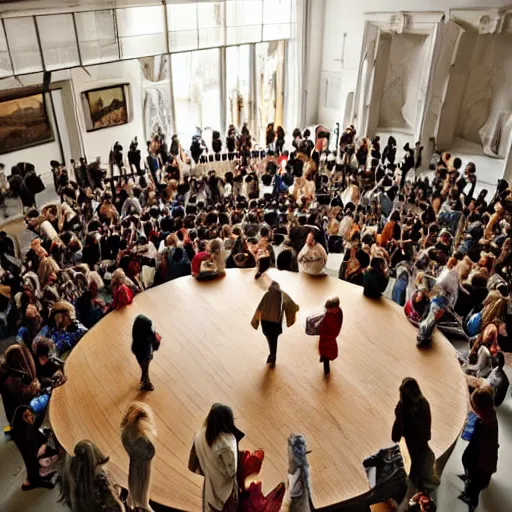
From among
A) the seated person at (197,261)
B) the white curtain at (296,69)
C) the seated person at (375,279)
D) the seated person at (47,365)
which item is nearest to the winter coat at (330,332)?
the seated person at (375,279)

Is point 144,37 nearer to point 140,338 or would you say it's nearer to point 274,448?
point 140,338

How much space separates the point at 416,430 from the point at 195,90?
13225 millimetres

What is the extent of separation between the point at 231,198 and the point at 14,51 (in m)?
5.28

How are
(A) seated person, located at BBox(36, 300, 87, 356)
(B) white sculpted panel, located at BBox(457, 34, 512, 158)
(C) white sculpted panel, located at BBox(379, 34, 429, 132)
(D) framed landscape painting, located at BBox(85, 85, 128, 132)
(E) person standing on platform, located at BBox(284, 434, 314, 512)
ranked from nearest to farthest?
(E) person standing on platform, located at BBox(284, 434, 314, 512) → (A) seated person, located at BBox(36, 300, 87, 356) → (D) framed landscape painting, located at BBox(85, 85, 128, 132) → (B) white sculpted panel, located at BBox(457, 34, 512, 158) → (C) white sculpted panel, located at BBox(379, 34, 429, 132)

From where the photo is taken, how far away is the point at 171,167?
33.6 feet

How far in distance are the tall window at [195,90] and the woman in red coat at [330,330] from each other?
1109 centimetres

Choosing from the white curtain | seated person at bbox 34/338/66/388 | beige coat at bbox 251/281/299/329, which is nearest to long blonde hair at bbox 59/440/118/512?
seated person at bbox 34/338/66/388

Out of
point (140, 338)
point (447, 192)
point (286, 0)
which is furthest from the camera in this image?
point (286, 0)

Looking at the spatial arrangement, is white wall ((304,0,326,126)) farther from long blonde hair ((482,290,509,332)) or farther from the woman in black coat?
the woman in black coat

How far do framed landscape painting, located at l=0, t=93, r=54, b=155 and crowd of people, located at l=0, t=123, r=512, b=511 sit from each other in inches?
45.1

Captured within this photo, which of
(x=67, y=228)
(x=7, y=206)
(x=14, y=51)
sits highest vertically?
(x=14, y=51)

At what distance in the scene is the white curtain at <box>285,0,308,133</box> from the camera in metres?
15.7

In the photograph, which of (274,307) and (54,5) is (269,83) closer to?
(54,5)

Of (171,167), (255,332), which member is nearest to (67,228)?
(171,167)
